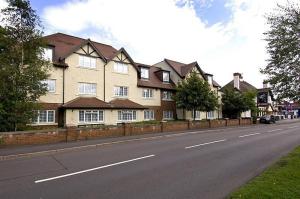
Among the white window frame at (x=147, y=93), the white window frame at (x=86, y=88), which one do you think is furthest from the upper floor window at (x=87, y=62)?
the white window frame at (x=147, y=93)

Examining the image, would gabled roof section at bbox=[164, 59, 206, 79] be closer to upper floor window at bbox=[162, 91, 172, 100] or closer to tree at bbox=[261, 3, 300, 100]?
upper floor window at bbox=[162, 91, 172, 100]

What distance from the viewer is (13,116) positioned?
→ 64.5 ft

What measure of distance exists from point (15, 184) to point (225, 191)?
5.83 meters

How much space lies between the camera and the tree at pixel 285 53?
1195 centimetres

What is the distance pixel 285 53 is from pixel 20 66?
17.0 m

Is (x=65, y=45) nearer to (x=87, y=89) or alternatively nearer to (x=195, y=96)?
(x=87, y=89)

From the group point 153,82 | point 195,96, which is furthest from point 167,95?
point 195,96

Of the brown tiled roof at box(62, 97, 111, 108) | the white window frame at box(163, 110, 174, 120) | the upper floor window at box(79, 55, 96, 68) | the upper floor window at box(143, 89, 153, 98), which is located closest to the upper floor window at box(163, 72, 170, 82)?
the upper floor window at box(143, 89, 153, 98)

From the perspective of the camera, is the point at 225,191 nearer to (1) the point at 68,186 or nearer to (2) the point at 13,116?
(1) the point at 68,186

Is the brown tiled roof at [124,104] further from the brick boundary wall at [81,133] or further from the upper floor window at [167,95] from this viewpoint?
the upper floor window at [167,95]

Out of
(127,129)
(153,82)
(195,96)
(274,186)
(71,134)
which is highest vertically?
(153,82)

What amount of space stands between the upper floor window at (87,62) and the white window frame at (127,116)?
6.13 metres

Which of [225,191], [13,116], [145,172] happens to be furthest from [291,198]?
[13,116]

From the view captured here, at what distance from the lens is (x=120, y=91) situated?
35.5 meters
